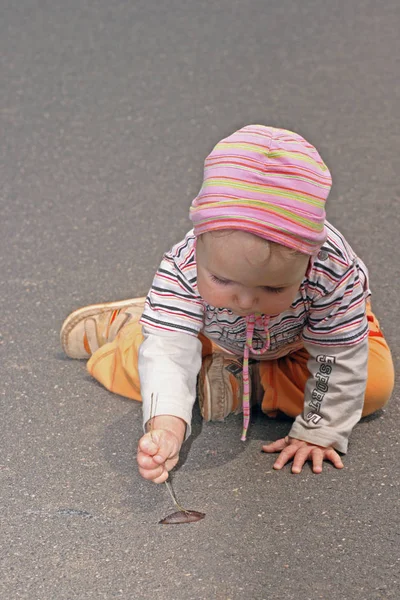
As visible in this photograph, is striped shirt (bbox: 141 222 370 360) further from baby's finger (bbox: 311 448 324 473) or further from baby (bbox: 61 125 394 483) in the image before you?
baby's finger (bbox: 311 448 324 473)

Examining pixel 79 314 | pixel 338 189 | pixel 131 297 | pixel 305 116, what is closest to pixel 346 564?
pixel 79 314

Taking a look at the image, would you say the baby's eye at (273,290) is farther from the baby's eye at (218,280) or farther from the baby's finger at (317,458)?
the baby's finger at (317,458)

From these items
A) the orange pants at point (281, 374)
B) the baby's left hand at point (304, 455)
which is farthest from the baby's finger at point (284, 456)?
the orange pants at point (281, 374)

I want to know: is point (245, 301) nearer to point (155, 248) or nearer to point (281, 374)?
point (281, 374)

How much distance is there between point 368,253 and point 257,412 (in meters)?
0.59

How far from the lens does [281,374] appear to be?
1458mm

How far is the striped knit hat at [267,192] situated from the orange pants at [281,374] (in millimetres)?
361

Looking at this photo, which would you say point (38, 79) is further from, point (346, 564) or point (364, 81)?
point (346, 564)

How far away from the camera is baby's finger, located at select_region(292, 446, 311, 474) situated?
133 centimetres

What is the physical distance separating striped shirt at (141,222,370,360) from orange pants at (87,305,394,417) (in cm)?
10

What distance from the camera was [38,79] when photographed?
2.78 metres

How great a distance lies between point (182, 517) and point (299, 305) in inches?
13.2

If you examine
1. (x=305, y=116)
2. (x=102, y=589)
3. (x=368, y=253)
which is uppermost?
(x=305, y=116)

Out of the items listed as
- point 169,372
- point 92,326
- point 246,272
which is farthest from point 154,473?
point 92,326
